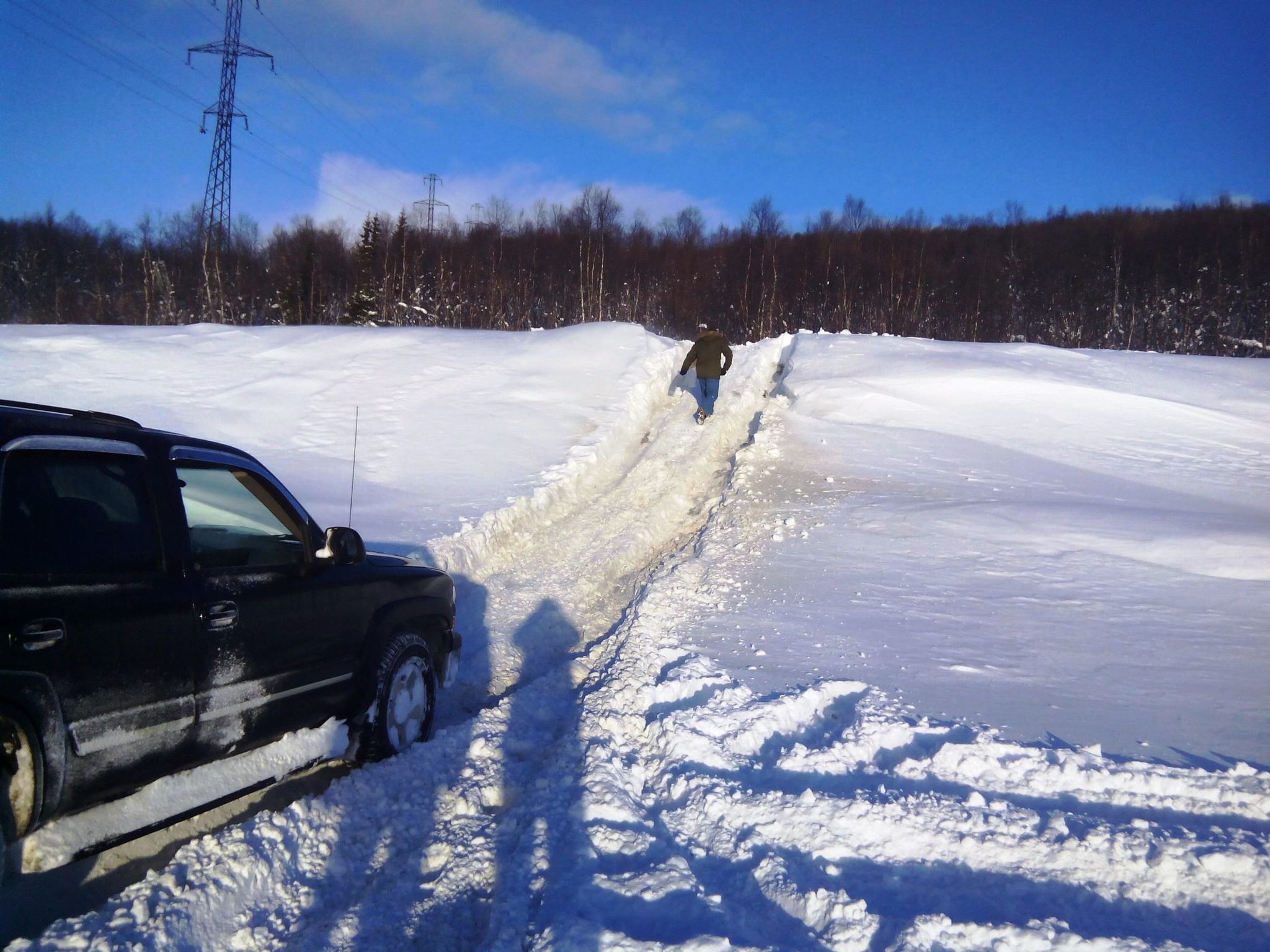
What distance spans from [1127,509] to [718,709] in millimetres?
6809

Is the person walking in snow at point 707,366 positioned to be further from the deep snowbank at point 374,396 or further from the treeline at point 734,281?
the treeline at point 734,281

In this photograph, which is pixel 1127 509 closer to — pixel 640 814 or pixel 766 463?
pixel 766 463

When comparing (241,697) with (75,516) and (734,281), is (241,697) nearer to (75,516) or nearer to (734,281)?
(75,516)

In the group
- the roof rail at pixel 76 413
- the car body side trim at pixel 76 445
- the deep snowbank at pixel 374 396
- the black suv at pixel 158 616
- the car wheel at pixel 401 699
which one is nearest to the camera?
the black suv at pixel 158 616

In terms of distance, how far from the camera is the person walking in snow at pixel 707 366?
45.8 feet

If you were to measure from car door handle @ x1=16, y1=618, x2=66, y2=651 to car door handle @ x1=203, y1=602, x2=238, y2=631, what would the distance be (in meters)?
0.62

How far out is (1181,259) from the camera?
46156mm

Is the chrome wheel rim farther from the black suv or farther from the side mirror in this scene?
the side mirror

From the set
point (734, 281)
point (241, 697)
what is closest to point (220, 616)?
point (241, 697)

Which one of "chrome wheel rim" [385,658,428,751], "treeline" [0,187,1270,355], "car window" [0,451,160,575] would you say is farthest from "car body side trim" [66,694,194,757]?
"treeline" [0,187,1270,355]

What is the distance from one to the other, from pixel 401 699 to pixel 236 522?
1372mm

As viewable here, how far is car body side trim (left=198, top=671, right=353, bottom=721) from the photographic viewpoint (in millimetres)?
3154

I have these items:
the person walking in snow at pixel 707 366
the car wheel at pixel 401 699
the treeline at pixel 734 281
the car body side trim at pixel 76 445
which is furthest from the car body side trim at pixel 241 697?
the treeline at pixel 734 281

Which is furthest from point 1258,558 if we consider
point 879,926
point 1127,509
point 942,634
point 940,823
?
point 879,926
